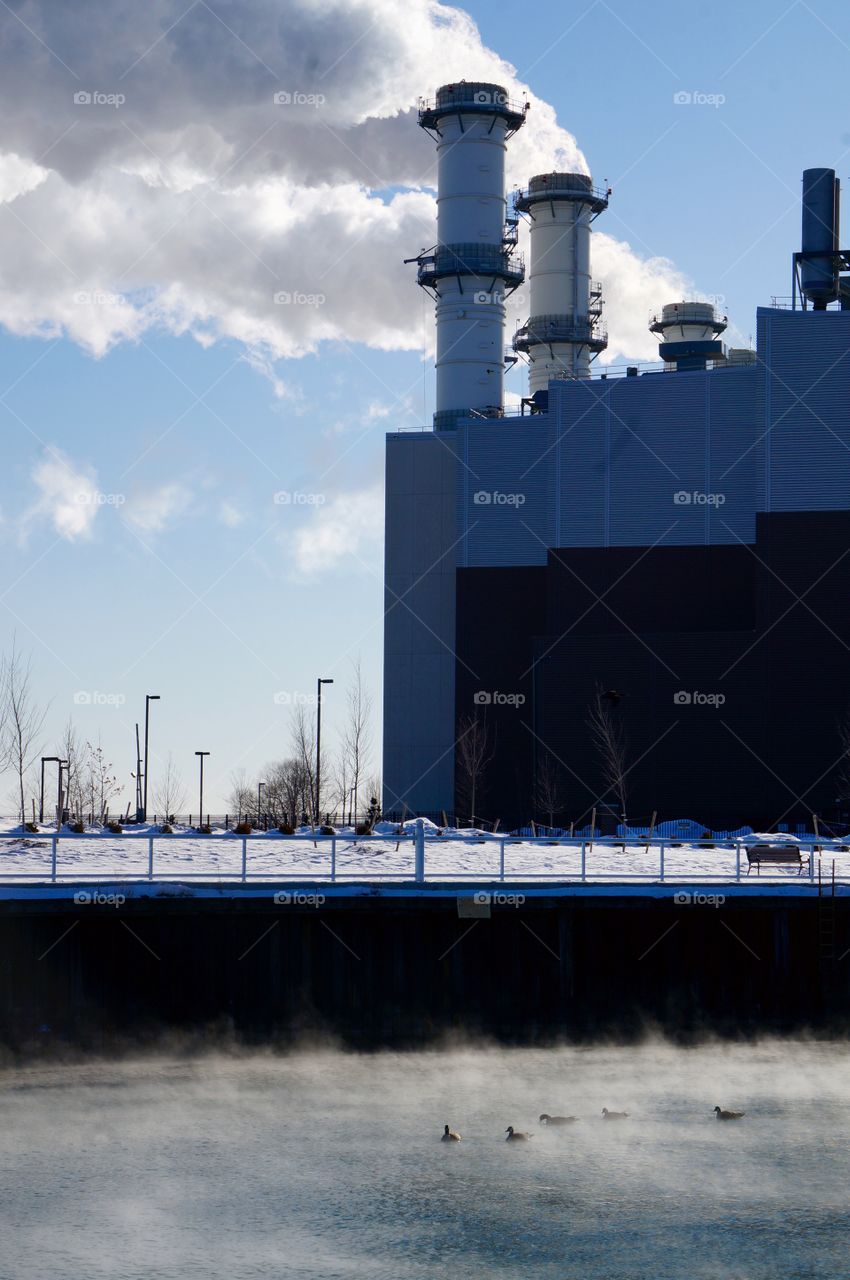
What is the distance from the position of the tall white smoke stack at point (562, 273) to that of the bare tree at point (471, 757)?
29840mm

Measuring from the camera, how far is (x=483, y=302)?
3816 inches

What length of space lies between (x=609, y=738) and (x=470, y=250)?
33.7 m

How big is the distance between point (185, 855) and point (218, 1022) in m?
8.26

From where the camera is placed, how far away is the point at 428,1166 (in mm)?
26141

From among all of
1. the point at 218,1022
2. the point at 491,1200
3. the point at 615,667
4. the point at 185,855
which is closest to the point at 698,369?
the point at 615,667

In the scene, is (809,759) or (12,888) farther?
(809,759)

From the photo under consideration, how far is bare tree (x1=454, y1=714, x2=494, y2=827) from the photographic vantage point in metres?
81.2

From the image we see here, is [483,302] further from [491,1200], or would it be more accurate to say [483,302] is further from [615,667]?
[491,1200]

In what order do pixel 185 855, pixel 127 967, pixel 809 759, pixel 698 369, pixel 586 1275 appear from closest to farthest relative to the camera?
pixel 586 1275 → pixel 127 967 → pixel 185 855 → pixel 809 759 → pixel 698 369

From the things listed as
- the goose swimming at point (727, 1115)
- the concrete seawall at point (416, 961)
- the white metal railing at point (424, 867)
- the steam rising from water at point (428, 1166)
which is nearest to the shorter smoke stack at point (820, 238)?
the white metal railing at point (424, 867)

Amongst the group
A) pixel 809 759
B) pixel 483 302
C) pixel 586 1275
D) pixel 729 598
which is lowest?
pixel 586 1275

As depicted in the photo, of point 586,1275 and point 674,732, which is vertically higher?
point 674,732

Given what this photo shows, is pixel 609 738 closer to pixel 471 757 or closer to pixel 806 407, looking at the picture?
pixel 471 757

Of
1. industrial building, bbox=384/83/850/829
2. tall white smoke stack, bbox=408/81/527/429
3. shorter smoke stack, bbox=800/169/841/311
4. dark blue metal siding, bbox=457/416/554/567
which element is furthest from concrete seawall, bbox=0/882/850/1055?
tall white smoke stack, bbox=408/81/527/429
